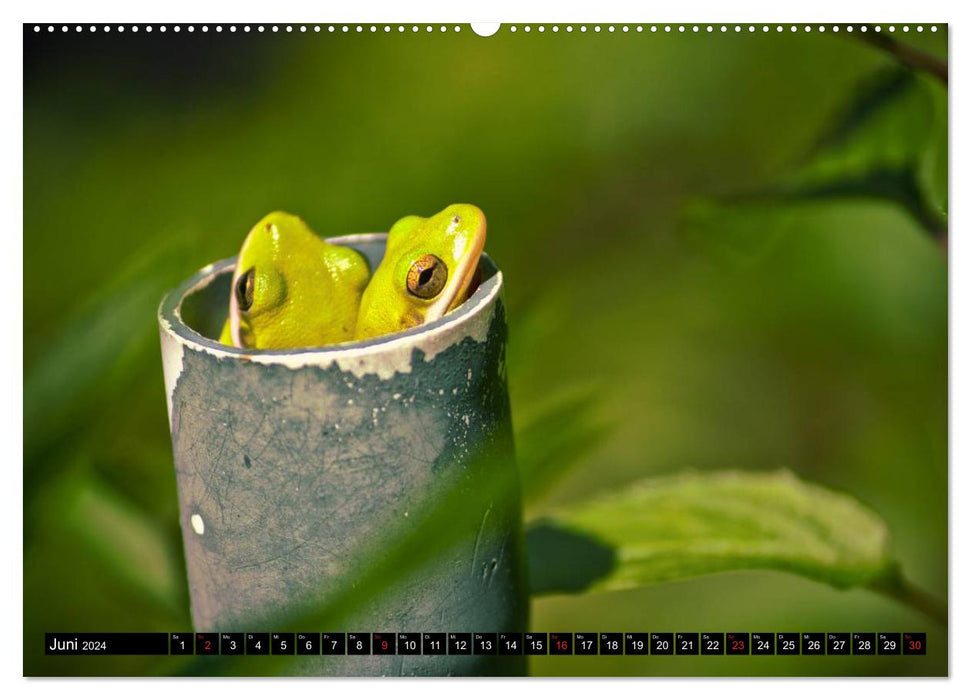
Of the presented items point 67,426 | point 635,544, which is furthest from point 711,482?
point 67,426

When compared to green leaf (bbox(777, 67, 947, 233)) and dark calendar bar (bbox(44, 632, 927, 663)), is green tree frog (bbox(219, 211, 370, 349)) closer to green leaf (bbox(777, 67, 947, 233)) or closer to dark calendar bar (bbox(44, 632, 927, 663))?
dark calendar bar (bbox(44, 632, 927, 663))

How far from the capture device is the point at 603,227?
1.02 meters

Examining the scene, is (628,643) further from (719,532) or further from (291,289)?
(291,289)

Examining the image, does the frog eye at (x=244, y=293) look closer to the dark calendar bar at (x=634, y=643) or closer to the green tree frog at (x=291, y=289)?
the green tree frog at (x=291, y=289)

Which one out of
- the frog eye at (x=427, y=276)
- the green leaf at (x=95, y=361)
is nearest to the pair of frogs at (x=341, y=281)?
the frog eye at (x=427, y=276)

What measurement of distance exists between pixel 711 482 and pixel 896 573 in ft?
0.46

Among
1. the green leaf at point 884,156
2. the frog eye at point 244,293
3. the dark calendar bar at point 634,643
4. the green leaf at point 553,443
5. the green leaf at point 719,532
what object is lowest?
the dark calendar bar at point 634,643

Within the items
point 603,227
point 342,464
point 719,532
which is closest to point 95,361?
point 342,464

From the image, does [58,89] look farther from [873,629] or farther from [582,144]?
[873,629]

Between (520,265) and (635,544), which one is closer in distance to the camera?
(635,544)

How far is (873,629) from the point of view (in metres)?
0.82

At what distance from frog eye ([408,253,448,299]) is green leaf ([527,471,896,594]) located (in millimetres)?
239

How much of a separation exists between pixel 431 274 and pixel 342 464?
0.12 meters

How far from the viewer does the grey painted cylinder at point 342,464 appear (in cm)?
59
